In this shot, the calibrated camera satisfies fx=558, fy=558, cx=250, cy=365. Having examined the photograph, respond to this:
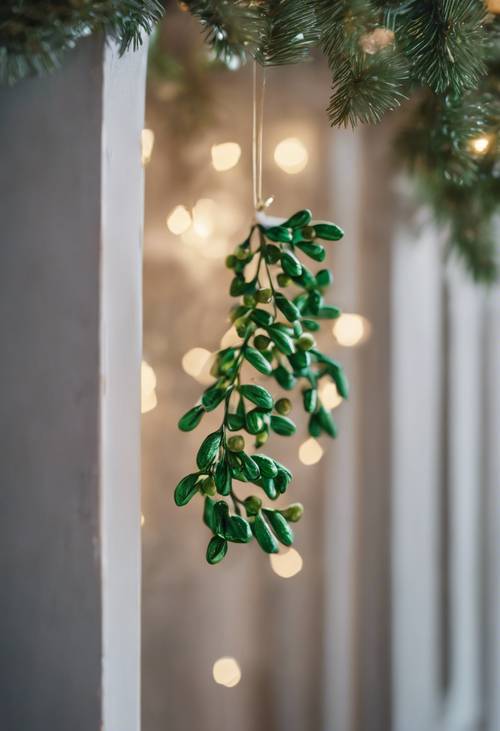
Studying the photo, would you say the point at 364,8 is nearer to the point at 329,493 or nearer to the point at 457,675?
the point at 329,493

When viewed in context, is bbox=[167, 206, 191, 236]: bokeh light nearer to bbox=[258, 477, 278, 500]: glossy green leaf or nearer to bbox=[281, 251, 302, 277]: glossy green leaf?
bbox=[281, 251, 302, 277]: glossy green leaf

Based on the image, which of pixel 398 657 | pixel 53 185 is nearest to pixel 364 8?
pixel 53 185

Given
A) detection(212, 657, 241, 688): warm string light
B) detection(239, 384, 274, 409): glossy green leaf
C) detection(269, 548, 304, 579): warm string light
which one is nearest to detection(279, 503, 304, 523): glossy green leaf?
detection(239, 384, 274, 409): glossy green leaf

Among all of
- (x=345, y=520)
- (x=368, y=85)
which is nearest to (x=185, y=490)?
(x=368, y=85)

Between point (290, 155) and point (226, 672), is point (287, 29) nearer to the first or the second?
point (290, 155)

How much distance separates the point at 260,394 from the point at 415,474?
62cm

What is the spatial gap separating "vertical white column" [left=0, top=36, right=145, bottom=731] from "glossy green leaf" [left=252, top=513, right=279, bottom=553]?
0.14m

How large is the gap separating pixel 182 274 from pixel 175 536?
46 cm

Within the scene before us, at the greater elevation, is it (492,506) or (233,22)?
(233,22)

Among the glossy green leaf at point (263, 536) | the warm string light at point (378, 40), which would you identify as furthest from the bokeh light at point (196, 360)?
the warm string light at point (378, 40)

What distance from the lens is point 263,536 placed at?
19.5 inches

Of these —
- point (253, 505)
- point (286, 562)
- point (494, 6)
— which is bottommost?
point (286, 562)

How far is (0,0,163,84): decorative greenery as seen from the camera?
0.47m

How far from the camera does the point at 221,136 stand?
0.98m
